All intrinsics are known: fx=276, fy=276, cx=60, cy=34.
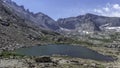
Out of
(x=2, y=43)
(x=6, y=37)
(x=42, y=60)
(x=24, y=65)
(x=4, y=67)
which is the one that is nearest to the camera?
(x=4, y=67)

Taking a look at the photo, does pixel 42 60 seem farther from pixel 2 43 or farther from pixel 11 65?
pixel 2 43

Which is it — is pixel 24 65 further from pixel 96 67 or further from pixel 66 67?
pixel 96 67

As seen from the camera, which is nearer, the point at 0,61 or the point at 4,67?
the point at 4,67

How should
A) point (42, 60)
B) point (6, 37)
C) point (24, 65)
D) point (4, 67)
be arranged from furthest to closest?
point (6, 37), point (42, 60), point (24, 65), point (4, 67)

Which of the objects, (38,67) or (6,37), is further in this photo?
(6,37)

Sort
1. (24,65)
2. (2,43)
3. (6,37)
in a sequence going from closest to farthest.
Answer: (24,65) → (2,43) → (6,37)

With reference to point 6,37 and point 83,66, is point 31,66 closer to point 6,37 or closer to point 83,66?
point 83,66

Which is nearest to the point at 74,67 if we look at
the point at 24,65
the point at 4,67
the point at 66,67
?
the point at 66,67

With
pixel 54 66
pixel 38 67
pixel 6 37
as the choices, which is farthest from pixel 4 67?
pixel 6 37
